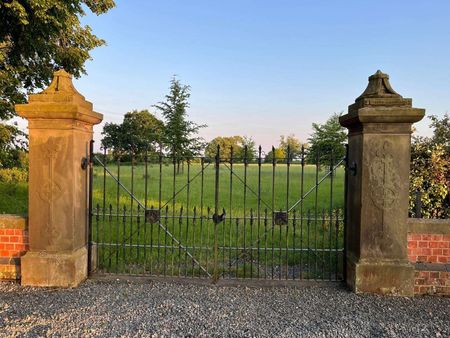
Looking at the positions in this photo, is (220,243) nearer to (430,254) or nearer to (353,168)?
(353,168)

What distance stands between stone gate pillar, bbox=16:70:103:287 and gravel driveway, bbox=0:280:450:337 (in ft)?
0.85

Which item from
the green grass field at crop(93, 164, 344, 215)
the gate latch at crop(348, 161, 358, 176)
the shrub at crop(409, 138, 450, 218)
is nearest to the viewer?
the gate latch at crop(348, 161, 358, 176)

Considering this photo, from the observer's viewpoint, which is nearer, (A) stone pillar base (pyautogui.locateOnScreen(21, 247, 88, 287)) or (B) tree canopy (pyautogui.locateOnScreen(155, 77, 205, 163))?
(A) stone pillar base (pyautogui.locateOnScreen(21, 247, 88, 287))

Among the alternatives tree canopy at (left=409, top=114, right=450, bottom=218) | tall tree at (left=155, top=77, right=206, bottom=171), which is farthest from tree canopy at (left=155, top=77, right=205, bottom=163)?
tree canopy at (left=409, top=114, right=450, bottom=218)

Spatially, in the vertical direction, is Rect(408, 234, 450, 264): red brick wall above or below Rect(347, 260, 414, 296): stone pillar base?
above

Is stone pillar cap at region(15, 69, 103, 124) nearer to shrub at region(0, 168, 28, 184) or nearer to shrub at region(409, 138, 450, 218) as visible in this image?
shrub at region(409, 138, 450, 218)

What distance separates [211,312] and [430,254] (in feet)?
9.72

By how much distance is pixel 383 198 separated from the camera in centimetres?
441

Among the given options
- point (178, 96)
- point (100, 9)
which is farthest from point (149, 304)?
point (178, 96)

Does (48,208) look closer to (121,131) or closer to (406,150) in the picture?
(406,150)

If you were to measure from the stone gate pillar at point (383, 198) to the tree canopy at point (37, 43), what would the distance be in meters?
7.31

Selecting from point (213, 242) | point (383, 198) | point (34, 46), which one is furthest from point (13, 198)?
point (383, 198)

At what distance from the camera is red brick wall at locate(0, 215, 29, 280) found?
15.5ft

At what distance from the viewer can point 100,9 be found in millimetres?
12531
